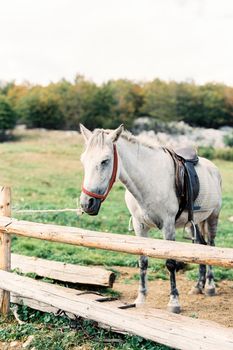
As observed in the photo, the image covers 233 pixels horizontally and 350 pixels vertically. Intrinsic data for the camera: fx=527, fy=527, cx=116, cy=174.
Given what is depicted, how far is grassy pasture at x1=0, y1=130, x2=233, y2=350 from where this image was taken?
19.1 feet

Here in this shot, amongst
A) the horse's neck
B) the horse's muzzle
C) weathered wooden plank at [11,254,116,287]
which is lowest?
weathered wooden plank at [11,254,116,287]

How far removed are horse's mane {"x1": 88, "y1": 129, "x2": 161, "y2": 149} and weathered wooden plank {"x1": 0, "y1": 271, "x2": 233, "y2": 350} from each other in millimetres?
1664

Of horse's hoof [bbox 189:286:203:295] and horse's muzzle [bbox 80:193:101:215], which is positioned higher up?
horse's muzzle [bbox 80:193:101:215]

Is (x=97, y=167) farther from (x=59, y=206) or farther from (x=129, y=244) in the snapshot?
(x=59, y=206)

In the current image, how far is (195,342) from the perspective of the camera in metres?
4.59

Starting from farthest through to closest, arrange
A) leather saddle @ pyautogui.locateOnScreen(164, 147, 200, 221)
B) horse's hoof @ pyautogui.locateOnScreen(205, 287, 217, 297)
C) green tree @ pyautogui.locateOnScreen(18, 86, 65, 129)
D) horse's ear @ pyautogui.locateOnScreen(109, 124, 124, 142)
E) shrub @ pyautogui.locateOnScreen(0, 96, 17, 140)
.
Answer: green tree @ pyautogui.locateOnScreen(18, 86, 65, 129) < shrub @ pyautogui.locateOnScreen(0, 96, 17, 140) < horse's hoof @ pyautogui.locateOnScreen(205, 287, 217, 297) < leather saddle @ pyautogui.locateOnScreen(164, 147, 200, 221) < horse's ear @ pyautogui.locateOnScreen(109, 124, 124, 142)

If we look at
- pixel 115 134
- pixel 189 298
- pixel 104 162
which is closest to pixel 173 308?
pixel 189 298

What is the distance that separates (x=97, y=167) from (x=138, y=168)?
0.87m

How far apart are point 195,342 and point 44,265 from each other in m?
3.33

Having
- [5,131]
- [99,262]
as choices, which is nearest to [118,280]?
[99,262]

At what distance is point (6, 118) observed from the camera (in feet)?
133

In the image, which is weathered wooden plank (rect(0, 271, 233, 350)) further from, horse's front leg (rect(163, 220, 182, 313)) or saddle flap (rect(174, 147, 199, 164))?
saddle flap (rect(174, 147, 199, 164))

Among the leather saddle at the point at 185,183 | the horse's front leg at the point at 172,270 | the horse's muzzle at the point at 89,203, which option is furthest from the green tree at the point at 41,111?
the horse's muzzle at the point at 89,203

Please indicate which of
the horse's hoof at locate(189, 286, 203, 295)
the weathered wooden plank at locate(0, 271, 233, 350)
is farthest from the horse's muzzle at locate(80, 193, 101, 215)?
the horse's hoof at locate(189, 286, 203, 295)
